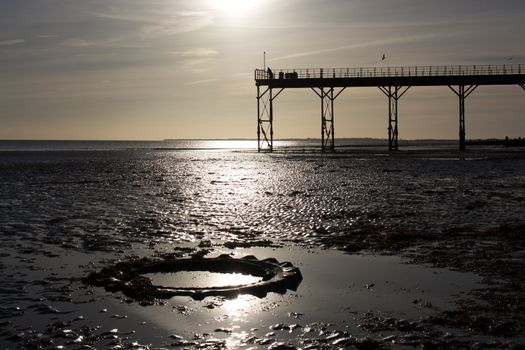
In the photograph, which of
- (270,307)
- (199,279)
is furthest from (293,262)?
(270,307)

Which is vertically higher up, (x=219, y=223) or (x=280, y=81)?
(x=280, y=81)

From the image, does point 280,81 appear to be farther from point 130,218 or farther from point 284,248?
point 284,248

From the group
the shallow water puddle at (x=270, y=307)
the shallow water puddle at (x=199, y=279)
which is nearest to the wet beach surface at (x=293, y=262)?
the shallow water puddle at (x=270, y=307)

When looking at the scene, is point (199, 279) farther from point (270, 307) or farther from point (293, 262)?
point (270, 307)

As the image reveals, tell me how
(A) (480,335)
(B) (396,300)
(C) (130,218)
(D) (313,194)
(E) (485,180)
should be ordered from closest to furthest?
(A) (480,335) → (B) (396,300) → (C) (130,218) → (D) (313,194) → (E) (485,180)

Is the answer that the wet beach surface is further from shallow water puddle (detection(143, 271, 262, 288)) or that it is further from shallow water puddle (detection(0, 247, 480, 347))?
shallow water puddle (detection(143, 271, 262, 288))

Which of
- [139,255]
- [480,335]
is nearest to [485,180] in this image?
[139,255]

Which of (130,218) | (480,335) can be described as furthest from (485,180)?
(480,335)

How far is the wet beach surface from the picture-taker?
759 centimetres

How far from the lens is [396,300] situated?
9172 millimetres

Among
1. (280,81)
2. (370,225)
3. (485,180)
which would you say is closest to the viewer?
(370,225)

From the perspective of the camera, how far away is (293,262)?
490 inches

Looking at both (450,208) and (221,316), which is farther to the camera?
(450,208)

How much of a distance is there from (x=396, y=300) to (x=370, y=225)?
27.4 ft
